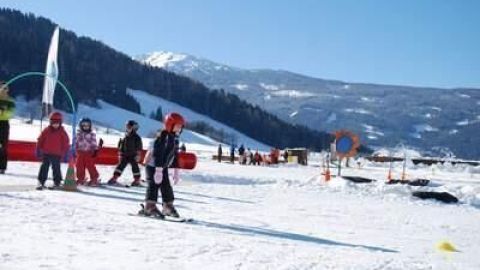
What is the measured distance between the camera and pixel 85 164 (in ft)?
61.9

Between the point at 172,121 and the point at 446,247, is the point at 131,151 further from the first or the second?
the point at 446,247

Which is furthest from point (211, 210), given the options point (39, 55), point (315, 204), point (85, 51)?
point (85, 51)

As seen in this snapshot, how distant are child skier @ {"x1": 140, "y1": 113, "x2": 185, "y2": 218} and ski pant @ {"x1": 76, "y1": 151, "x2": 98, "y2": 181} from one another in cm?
612

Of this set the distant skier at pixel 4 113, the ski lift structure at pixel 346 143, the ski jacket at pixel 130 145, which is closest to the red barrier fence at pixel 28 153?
the ski jacket at pixel 130 145

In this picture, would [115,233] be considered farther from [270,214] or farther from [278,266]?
[270,214]

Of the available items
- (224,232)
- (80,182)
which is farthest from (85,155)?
(224,232)

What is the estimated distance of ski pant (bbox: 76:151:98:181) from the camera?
18.8 metres

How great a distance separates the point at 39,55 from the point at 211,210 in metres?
146

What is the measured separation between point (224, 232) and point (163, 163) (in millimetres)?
2052

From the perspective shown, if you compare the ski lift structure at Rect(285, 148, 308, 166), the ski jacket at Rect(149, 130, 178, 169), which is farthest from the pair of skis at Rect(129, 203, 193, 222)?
the ski lift structure at Rect(285, 148, 308, 166)

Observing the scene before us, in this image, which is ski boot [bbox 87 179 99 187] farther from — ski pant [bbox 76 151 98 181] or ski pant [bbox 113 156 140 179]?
ski pant [bbox 113 156 140 179]

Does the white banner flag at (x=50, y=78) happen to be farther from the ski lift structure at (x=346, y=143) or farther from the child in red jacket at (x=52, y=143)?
the ski lift structure at (x=346, y=143)

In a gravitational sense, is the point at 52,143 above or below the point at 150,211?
above

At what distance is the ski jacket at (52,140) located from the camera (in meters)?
16.5
